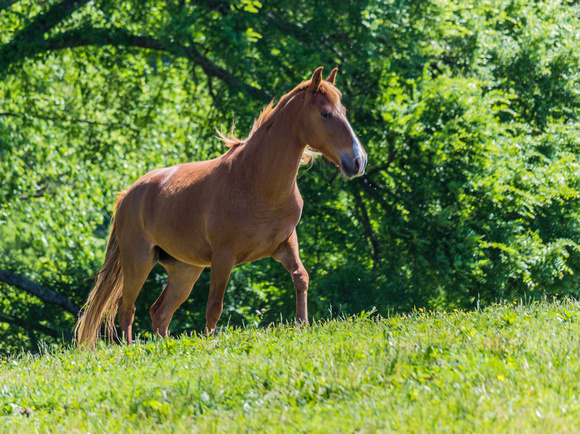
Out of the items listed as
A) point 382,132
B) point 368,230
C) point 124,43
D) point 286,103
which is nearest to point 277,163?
point 286,103

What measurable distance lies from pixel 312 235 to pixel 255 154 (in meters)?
6.74

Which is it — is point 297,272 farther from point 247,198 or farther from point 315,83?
point 315,83

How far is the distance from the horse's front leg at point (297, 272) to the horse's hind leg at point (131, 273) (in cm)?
201

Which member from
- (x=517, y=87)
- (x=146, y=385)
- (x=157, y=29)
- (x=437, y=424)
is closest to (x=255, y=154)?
(x=146, y=385)

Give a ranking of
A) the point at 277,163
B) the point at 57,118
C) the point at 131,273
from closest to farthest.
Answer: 1. the point at 277,163
2. the point at 131,273
3. the point at 57,118

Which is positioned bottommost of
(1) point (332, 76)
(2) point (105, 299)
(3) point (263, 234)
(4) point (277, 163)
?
(2) point (105, 299)

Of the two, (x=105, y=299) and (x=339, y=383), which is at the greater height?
(x=339, y=383)

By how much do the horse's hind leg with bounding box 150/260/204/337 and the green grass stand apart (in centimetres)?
253

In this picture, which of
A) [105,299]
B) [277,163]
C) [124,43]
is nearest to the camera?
[277,163]

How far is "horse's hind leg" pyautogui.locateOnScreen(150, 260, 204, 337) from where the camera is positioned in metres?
8.41

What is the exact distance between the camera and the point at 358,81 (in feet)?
41.8

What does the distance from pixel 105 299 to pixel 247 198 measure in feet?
9.72

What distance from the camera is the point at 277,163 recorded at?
255 inches

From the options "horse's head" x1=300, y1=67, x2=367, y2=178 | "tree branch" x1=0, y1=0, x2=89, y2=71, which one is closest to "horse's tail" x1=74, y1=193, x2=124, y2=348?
"horse's head" x1=300, y1=67, x2=367, y2=178
